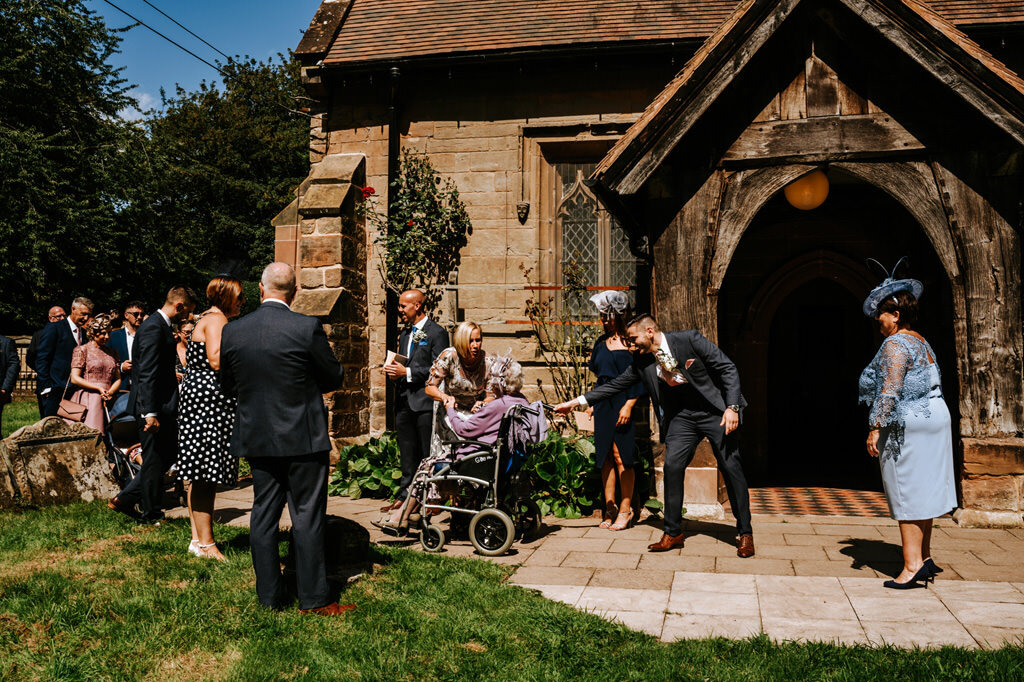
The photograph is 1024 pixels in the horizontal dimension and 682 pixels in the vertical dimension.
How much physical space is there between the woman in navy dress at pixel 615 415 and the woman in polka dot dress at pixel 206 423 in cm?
319

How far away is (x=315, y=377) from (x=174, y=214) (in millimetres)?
34388

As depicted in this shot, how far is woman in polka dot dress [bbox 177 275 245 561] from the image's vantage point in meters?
5.51

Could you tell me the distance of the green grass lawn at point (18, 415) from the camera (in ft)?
46.8

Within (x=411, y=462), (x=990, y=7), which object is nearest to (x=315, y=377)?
(x=411, y=462)

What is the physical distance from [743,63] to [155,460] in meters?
6.19

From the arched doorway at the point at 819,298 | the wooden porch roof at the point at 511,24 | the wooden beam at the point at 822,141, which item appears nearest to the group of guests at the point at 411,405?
the wooden beam at the point at 822,141

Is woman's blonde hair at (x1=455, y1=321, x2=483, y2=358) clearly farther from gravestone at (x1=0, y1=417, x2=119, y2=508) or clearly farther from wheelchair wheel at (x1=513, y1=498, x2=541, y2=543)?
gravestone at (x1=0, y1=417, x2=119, y2=508)

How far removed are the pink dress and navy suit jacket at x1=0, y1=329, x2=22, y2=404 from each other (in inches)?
77.9

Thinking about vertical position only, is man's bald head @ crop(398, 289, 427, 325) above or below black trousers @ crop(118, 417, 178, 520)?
above

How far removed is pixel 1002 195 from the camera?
7.01m

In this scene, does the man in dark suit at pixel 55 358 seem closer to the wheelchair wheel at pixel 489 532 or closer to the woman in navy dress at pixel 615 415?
the wheelchair wheel at pixel 489 532

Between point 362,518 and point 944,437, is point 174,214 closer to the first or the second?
point 362,518

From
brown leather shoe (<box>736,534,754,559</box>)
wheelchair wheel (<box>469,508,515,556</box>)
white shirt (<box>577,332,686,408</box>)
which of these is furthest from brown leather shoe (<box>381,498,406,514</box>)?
brown leather shoe (<box>736,534,754,559</box>)

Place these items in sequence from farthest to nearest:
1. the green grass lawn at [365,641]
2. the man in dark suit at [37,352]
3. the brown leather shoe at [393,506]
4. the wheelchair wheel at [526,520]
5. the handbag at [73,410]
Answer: the man in dark suit at [37,352], the handbag at [73,410], the brown leather shoe at [393,506], the wheelchair wheel at [526,520], the green grass lawn at [365,641]
